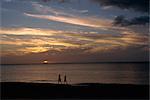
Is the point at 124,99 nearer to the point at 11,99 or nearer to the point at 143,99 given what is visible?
the point at 143,99

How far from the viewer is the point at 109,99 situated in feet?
53.2

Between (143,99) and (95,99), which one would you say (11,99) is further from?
(143,99)

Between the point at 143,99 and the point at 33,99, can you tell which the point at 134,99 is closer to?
the point at 143,99

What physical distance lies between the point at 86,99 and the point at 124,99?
201 cm

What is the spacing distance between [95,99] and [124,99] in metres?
1.55

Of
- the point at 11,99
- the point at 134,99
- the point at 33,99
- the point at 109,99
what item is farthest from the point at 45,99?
the point at 134,99

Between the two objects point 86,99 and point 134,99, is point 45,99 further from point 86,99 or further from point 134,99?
point 134,99

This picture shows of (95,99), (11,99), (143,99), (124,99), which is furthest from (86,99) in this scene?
(11,99)

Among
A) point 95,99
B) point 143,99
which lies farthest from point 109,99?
point 143,99

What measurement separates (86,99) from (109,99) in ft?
4.11

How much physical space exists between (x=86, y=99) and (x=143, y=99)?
9.88 ft

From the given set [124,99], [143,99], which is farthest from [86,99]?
[143,99]

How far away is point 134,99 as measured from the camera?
1627 cm

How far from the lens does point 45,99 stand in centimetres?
1614
